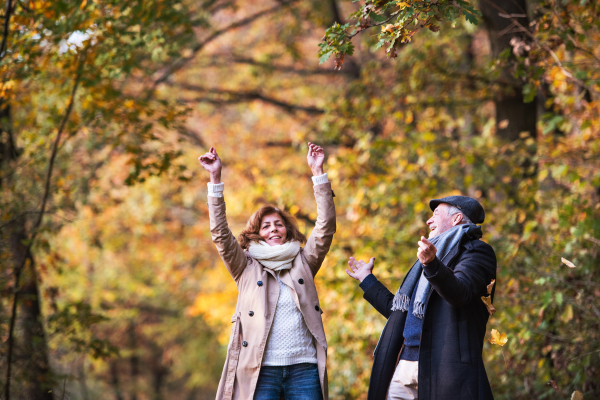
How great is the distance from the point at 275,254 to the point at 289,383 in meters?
0.81

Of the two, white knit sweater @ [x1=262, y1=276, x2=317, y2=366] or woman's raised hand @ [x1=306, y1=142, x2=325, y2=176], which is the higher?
woman's raised hand @ [x1=306, y1=142, x2=325, y2=176]

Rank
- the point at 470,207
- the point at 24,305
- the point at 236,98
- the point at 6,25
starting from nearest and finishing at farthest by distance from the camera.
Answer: the point at 470,207 → the point at 6,25 → the point at 24,305 → the point at 236,98

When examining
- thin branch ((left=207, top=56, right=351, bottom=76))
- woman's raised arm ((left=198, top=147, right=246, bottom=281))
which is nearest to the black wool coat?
woman's raised arm ((left=198, top=147, right=246, bottom=281))

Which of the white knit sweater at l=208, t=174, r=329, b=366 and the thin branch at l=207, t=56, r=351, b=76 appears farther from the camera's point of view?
the thin branch at l=207, t=56, r=351, b=76

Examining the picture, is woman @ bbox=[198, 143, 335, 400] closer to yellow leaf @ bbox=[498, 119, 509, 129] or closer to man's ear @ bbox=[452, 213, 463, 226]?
man's ear @ bbox=[452, 213, 463, 226]

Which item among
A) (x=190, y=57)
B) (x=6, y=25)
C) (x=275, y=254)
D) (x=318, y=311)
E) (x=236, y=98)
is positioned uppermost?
(x=236, y=98)

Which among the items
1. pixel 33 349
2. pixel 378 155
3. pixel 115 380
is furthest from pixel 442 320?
pixel 115 380

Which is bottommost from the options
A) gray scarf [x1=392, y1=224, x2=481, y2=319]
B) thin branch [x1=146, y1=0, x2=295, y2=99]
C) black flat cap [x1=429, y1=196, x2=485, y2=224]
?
gray scarf [x1=392, y1=224, x2=481, y2=319]

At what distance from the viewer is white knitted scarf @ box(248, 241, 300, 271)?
11.9ft

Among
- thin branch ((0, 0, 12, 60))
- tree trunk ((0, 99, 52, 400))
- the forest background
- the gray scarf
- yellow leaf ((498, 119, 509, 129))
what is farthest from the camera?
yellow leaf ((498, 119, 509, 129))

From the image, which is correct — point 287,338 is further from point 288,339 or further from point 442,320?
point 442,320

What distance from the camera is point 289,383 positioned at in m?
3.41

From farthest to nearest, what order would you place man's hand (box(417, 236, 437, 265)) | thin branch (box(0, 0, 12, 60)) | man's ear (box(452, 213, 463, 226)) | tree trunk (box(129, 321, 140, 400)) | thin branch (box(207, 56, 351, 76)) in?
tree trunk (box(129, 321, 140, 400))
thin branch (box(207, 56, 351, 76))
thin branch (box(0, 0, 12, 60))
man's ear (box(452, 213, 463, 226))
man's hand (box(417, 236, 437, 265))

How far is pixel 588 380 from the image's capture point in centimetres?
488
